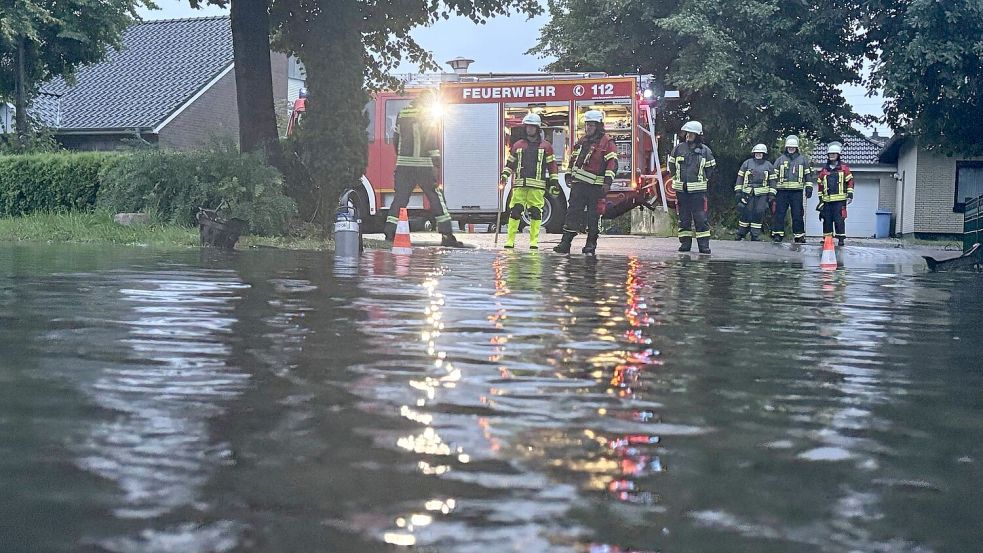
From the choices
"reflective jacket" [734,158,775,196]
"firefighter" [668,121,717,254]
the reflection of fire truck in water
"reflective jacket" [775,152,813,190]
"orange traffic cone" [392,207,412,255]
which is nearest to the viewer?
"orange traffic cone" [392,207,412,255]

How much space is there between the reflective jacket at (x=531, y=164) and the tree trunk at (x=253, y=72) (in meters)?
3.85

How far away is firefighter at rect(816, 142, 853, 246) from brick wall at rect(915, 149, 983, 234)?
16290 mm

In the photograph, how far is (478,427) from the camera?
13.7ft

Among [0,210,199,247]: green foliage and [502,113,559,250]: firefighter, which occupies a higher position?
[502,113,559,250]: firefighter

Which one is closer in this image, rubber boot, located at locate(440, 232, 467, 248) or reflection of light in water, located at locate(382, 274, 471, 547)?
reflection of light in water, located at locate(382, 274, 471, 547)

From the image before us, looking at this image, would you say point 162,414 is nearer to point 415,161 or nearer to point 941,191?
point 415,161

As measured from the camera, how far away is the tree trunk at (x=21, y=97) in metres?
29.6

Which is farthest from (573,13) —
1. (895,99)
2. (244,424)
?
(244,424)

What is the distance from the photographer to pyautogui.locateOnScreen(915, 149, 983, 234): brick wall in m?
37.6

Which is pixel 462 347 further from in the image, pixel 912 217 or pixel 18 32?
pixel 912 217

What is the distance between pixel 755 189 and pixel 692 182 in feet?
17.5

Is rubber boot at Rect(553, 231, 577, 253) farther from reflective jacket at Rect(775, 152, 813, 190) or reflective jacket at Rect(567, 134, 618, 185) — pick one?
reflective jacket at Rect(775, 152, 813, 190)

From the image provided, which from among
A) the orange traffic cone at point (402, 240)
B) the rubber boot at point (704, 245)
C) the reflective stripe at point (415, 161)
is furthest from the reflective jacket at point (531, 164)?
the reflective stripe at point (415, 161)

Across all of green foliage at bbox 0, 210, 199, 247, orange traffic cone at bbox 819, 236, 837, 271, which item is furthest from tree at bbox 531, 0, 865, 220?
green foliage at bbox 0, 210, 199, 247
